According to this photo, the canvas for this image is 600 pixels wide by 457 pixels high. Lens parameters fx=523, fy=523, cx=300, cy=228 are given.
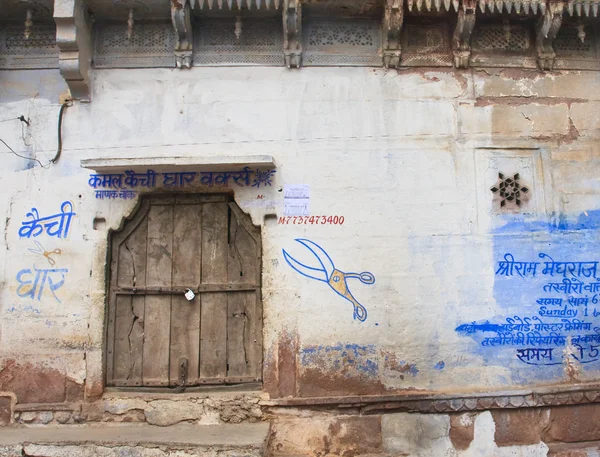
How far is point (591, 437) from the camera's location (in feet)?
14.6

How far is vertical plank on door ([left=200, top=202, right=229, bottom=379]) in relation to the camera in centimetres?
461

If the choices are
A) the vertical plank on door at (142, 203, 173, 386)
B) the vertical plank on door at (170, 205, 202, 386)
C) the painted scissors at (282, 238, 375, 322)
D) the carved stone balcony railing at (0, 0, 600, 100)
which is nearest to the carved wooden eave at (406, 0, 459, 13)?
the carved stone balcony railing at (0, 0, 600, 100)

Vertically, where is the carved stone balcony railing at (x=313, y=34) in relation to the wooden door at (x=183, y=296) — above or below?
above

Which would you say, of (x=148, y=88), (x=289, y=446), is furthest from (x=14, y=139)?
(x=289, y=446)

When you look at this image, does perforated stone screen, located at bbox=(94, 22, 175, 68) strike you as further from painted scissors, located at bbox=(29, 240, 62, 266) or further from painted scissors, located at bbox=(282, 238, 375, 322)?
painted scissors, located at bbox=(282, 238, 375, 322)

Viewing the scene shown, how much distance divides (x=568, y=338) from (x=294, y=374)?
241 cm

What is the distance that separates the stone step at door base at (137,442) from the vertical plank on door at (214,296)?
0.57 metres

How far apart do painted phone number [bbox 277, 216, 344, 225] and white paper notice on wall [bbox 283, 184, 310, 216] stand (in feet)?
0.12

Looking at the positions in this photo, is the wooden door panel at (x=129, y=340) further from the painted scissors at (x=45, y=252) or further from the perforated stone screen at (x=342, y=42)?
the perforated stone screen at (x=342, y=42)

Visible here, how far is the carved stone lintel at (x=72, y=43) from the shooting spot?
179 inches

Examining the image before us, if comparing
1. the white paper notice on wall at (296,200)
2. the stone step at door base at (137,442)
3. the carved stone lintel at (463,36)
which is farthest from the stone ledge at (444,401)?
the carved stone lintel at (463,36)

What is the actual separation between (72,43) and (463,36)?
3.49 metres

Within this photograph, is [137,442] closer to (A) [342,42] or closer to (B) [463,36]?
(A) [342,42]

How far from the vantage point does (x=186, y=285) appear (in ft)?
15.4
